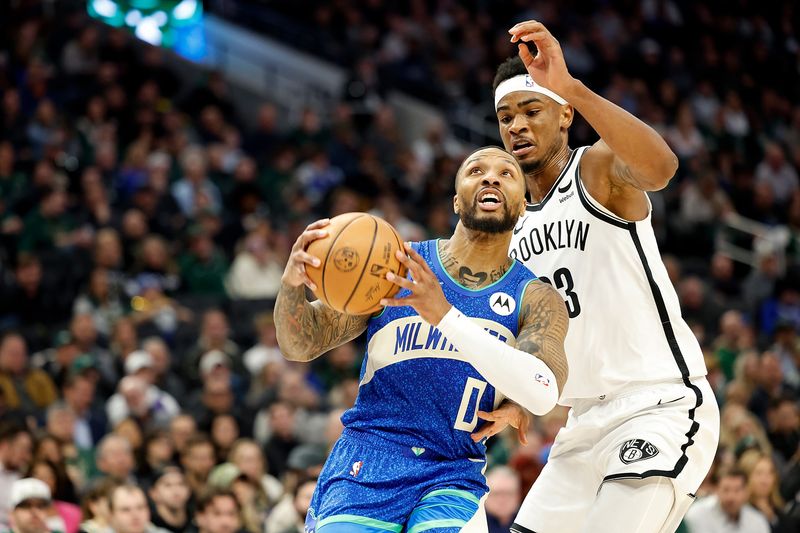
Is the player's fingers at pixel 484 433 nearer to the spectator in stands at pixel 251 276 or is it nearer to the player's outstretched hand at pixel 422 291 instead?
the player's outstretched hand at pixel 422 291

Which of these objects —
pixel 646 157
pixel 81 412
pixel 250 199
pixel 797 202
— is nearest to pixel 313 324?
pixel 646 157

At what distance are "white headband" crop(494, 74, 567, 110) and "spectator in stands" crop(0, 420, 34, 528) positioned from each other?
5008mm

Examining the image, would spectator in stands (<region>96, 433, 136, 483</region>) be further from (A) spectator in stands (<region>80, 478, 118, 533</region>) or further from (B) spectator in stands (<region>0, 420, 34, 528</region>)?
(A) spectator in stands (<region>80, 478, 118, 533</region>)

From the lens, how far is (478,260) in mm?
5008

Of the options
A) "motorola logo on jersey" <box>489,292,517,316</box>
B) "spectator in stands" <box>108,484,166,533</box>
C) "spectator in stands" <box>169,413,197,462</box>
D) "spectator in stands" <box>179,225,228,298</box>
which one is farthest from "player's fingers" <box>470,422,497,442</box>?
"spectator in stands" <box>179,225,228,298</box>

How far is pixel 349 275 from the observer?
14.9 ft

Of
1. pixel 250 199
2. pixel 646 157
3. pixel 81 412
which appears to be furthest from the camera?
pixel 250 199

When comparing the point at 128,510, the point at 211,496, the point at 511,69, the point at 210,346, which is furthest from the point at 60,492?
the point at 511,69

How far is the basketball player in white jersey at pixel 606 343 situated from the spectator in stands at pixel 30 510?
3475mm

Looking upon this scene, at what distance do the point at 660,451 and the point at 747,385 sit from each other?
7.62m

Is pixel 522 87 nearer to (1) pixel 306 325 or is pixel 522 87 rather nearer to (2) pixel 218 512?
(1) pixel 306 325

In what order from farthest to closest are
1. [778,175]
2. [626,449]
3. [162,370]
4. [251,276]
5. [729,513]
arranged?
[778,175] → [251,276] → [162,370] → [729,513] → [626,449]

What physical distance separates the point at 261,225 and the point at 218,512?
244 inches

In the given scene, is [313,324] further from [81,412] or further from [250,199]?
[250,199]
